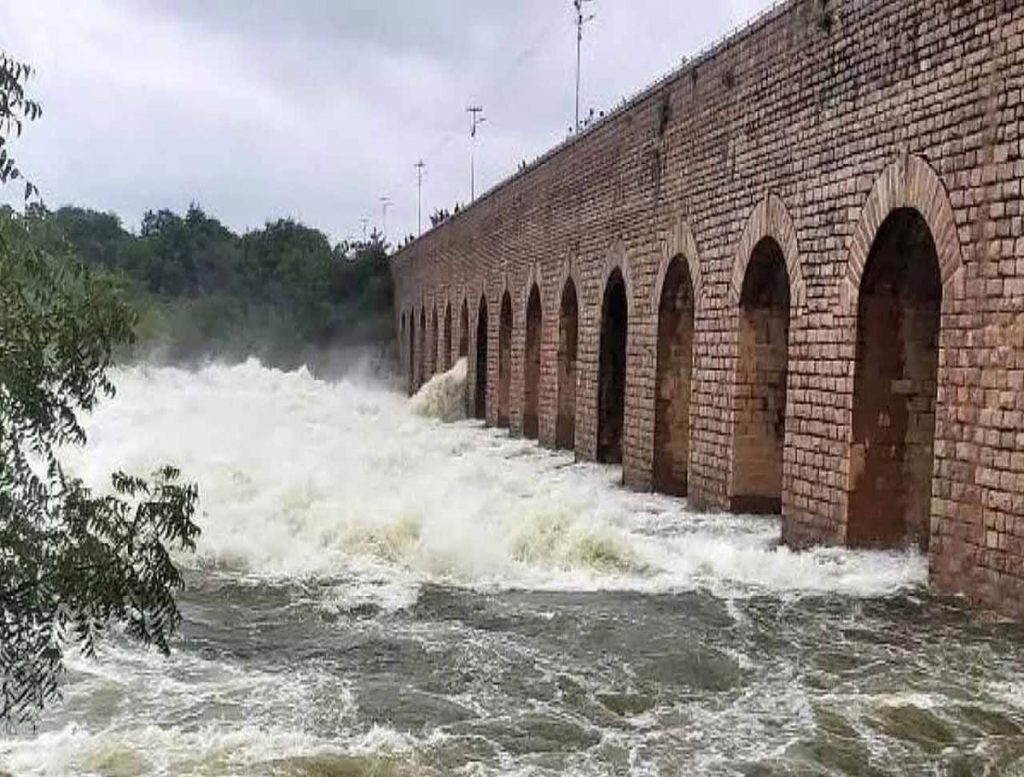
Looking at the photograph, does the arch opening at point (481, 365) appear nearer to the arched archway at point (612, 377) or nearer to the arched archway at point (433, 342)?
the arched archway at point (433, 342)

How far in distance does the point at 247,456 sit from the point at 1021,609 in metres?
9.83

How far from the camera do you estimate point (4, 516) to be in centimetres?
349

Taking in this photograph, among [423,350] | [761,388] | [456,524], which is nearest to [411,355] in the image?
[423,350]

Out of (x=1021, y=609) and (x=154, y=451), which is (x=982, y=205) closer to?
(x=1021, y=609)

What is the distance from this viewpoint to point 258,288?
53.8 meters

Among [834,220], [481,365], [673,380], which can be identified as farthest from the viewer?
[481,365]

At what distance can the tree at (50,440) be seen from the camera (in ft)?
11.3

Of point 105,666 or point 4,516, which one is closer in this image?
point 4,516

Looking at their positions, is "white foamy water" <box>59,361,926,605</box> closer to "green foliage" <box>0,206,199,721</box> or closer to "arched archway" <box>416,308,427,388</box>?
"green foliage" <box>0,206,199,721</box>

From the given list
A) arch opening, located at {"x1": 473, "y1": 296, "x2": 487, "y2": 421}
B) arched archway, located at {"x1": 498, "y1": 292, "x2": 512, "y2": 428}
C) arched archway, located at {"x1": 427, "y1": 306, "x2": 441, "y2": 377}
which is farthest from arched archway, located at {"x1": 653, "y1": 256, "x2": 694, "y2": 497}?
arched archway, located at {"x1": 427, "y1": 306, "x2": 441, "y2": 377}

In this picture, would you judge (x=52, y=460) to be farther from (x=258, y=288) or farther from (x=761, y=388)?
(x=258, y=288)

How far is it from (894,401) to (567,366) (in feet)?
32.6

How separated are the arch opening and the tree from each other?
2284cm

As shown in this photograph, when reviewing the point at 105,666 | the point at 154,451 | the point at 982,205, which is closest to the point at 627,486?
the point at 154,451
